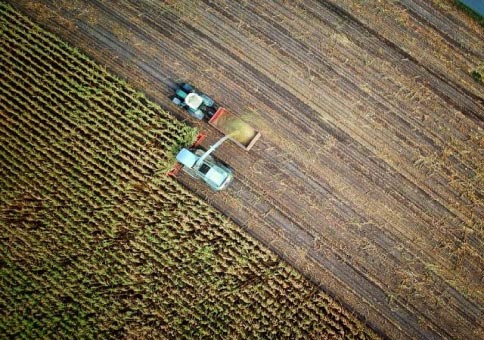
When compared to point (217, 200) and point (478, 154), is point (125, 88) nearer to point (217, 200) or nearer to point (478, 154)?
point (217, 200)

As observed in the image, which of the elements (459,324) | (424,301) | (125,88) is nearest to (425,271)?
(424,301)

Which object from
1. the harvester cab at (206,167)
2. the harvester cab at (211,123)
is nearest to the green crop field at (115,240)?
the harvester cab at (211,123)

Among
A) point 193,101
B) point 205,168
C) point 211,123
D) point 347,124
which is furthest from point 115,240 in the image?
point 347,124

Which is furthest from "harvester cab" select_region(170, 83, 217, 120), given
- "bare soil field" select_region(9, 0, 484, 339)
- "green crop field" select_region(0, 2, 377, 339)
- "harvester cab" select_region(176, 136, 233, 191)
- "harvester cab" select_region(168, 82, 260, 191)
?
"harvester cab" select_region(176, 136, 233, 191)

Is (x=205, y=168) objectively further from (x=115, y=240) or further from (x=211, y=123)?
(x=115, y=240)

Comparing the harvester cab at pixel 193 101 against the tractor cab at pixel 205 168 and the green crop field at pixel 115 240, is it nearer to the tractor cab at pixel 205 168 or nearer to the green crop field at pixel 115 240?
the green crop field at pixel 115 240

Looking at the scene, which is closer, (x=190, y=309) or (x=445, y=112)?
(x=190, y=309)
